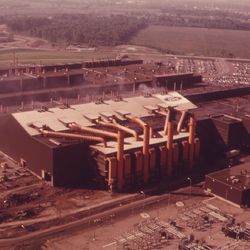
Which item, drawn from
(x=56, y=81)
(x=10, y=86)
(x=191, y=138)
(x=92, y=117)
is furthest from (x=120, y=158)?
(x=56, y=81)

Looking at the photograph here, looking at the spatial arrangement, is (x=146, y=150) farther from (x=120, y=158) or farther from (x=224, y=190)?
(x=224, y=190)

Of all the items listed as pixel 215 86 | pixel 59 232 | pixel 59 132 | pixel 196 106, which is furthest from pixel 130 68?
pixel 59 232

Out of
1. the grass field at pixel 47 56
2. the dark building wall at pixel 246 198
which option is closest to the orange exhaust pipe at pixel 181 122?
the dark building wall at pixel 246 198

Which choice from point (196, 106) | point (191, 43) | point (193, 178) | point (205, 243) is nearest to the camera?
point (205, 243)

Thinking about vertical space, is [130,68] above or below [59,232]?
above

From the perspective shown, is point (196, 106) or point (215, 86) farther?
point (215, 86)

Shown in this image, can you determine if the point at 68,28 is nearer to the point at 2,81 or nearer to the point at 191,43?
the point at 191,43
